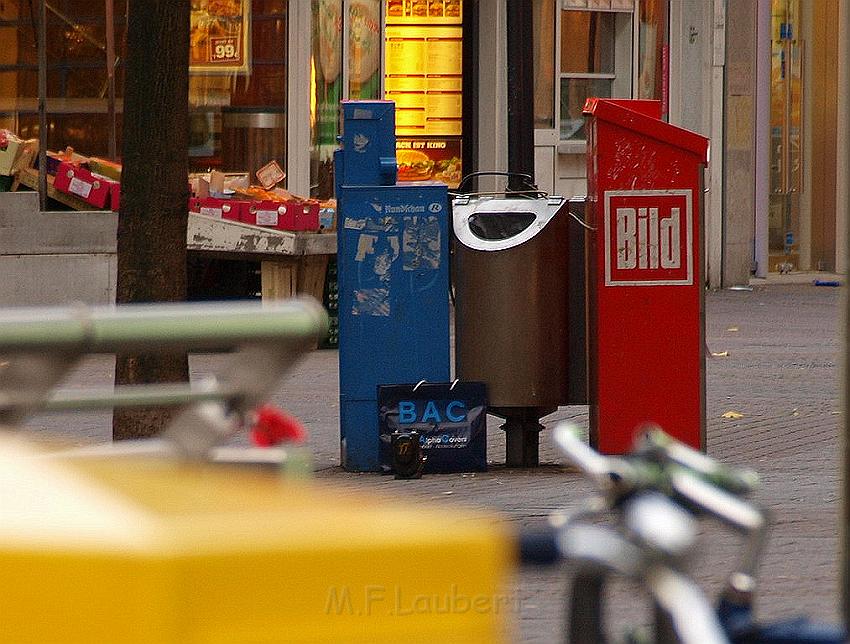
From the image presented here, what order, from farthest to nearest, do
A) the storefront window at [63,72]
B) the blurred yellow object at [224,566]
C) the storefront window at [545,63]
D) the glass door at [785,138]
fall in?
the glass door at [785,138] < the storefront window at [545,63] < the storefront window at [63,72] < the blurred yellow object at [224,566]

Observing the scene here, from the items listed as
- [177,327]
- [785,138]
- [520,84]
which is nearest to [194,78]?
[520,84]

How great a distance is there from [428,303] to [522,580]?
104 inches

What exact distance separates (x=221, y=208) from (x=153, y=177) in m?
6.83

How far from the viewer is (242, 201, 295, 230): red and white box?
14.1 m

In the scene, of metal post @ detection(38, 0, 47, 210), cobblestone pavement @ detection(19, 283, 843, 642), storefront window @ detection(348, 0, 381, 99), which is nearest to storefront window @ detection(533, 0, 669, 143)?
storefront window @ detection(348, 0, 381, 99)

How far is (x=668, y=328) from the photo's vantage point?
8.14m

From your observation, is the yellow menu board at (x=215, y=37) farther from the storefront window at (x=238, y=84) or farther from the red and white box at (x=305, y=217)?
the red and white box at (x=305, y=217)

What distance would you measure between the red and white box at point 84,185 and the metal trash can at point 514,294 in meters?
6.50

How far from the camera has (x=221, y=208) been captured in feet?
47.1

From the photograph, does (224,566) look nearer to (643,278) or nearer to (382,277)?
(643,278)

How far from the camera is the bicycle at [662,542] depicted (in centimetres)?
174

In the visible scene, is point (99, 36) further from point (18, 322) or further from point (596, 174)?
point (18, 322)

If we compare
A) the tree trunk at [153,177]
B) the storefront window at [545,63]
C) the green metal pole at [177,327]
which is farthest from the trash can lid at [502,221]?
the storefront window at [545,63]

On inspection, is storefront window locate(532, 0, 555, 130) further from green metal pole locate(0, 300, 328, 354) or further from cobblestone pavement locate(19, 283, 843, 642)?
green metal pole locate(0, 300, 328, 354)
